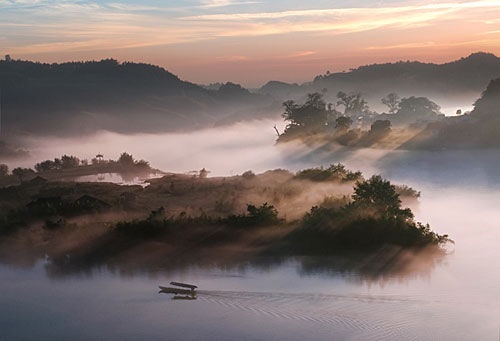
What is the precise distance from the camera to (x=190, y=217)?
38.6 metres

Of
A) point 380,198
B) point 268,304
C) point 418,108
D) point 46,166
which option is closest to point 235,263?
point 268,304

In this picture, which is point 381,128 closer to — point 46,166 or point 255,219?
point 46,166

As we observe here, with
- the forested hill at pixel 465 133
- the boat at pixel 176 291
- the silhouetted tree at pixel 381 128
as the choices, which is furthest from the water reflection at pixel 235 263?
the silhouetted tree at pixel 381 128

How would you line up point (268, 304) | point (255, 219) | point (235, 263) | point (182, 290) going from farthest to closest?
point (255, 219) < point (235, 263) < point (182, 290) < point (268, 304)

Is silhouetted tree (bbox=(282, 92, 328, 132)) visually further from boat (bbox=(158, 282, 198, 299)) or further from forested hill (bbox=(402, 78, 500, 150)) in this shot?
boat (bbox=(158, 282, 198, 299))

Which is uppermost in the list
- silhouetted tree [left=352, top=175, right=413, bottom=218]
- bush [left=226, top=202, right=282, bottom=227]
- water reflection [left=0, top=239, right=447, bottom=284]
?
silhouetted tree [left=352, top=175, right=413, bottom=218]

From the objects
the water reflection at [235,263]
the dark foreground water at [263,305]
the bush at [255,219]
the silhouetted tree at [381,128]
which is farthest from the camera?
the silhouetted tree at [381,128]

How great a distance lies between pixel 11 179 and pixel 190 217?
140 feet

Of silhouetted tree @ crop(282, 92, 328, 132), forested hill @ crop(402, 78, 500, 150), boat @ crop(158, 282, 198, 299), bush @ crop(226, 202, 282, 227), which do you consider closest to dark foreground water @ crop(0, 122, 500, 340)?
boat @ crop(158, 282, 198, 299)

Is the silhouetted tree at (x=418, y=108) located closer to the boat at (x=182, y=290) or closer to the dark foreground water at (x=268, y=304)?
the dark foreground water at (x=268, y=304)

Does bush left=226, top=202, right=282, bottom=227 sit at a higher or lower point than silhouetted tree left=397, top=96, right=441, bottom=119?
lower

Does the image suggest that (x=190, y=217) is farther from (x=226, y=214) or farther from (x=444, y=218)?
(x=444, y=218)

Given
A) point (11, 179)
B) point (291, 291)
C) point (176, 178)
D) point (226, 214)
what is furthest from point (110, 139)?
point (291, 291)

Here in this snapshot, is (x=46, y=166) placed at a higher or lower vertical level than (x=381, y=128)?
lower
